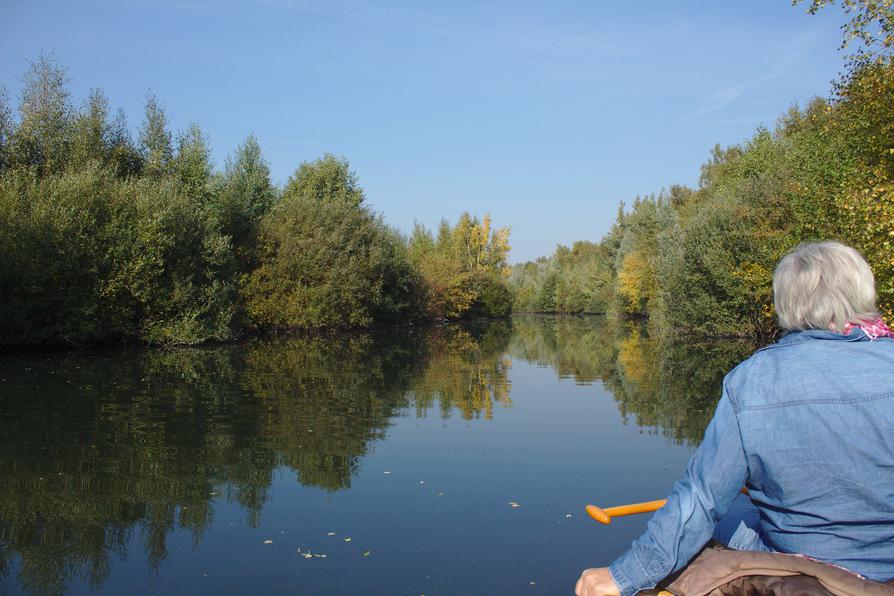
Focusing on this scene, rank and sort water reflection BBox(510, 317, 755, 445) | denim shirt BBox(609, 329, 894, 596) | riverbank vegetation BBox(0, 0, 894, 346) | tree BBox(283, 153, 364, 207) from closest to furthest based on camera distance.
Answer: denim shirt BBox(609, 329, 894, 596) < water reflection BBox(510, 317, 755, 445) < riverbank vegetation BBox(0, 0, 894, 346) < tree BBox(283, 153, 364, 207)

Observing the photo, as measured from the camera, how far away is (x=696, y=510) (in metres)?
2.47

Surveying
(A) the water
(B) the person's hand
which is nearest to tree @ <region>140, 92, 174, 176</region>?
(A) the water

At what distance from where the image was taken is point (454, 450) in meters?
10.7

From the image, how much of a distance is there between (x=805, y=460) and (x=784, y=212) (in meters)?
30.3

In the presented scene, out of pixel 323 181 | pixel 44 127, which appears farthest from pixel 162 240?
pixel 323 181

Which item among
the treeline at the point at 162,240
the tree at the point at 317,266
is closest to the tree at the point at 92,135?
the treeline at the point at 162,240

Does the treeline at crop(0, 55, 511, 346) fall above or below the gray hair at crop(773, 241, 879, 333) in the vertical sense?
above

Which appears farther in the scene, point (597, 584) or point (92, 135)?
point (92, 135)

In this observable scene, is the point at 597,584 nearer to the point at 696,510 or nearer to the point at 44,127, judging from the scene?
the point at 696,510

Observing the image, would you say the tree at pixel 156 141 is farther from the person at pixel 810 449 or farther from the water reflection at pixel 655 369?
the person at pixel 810 449

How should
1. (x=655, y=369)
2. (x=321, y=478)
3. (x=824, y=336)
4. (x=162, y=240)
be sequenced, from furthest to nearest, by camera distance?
(x=162, y=240), (x=655, y=369), (x=321, y=478), (x=824, y=336)

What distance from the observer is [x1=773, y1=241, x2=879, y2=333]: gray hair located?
8.40ft

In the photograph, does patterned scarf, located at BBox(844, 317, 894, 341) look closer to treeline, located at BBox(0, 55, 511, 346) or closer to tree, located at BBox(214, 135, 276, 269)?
treeline, located at BBox(0, 55, 511, 346)

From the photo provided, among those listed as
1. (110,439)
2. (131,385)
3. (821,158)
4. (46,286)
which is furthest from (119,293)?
(821,158)
